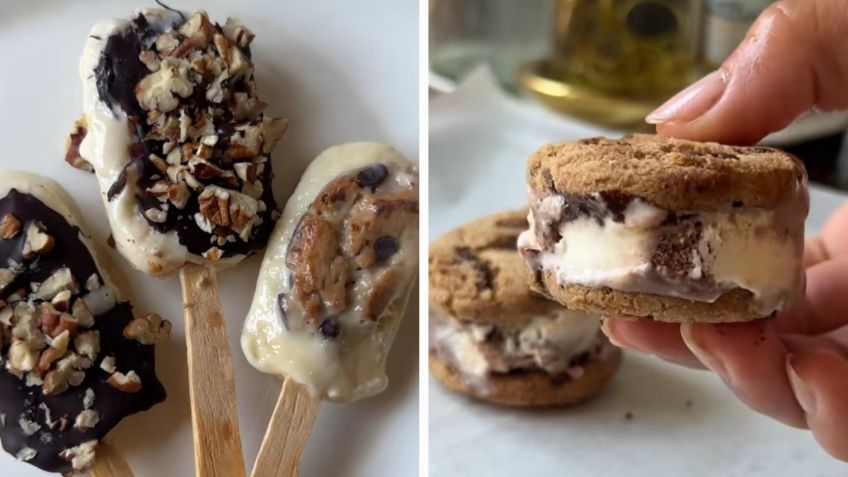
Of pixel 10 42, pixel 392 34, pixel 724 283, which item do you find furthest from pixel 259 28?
pixel 724 283

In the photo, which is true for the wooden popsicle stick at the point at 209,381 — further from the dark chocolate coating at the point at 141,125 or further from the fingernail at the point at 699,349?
the fingernail at the point at 699,349

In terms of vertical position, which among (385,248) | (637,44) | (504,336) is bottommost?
(504,336)

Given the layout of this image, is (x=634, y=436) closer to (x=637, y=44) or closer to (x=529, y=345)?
(x=529, y=345)

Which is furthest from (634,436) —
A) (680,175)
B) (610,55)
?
(610,55)

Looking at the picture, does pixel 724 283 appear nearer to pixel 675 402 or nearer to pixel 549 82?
pixel 675 402

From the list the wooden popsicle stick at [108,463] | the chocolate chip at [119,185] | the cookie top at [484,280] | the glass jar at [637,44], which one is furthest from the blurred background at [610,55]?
the wooden popsicle stick at [108,463]

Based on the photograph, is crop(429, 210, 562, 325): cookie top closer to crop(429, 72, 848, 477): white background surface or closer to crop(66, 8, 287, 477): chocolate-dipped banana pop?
crop(429, 72, 848, 477): white background surface
